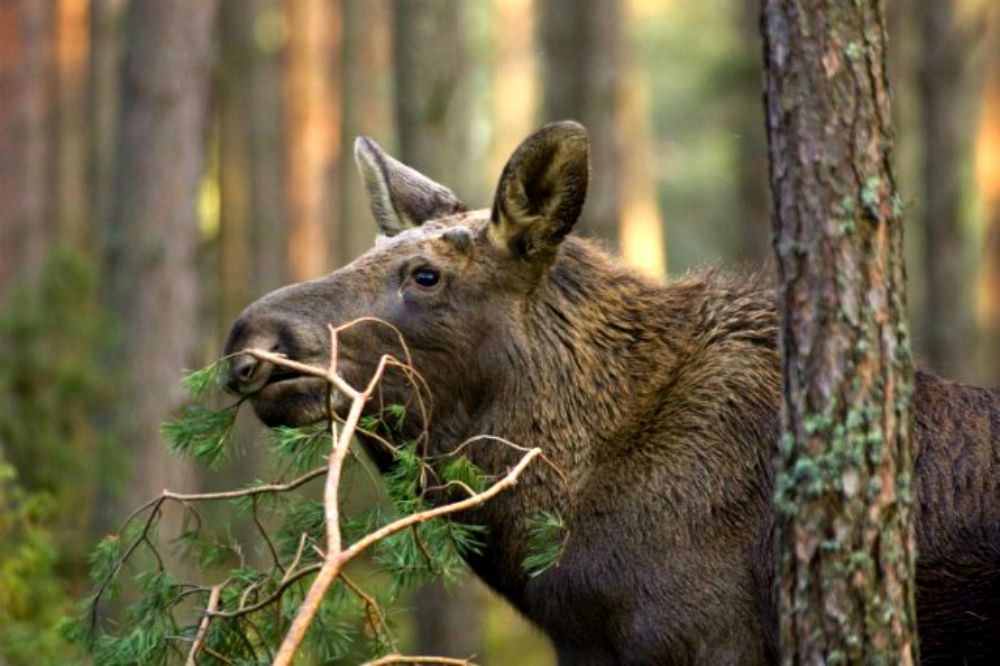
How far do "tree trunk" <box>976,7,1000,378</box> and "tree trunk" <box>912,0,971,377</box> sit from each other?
2516mm

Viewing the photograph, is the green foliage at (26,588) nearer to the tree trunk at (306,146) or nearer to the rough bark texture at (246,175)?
the rough bark texture at (246,175)

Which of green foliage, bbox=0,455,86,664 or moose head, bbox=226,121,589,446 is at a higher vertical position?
moose head, bbox=226,121,589,446

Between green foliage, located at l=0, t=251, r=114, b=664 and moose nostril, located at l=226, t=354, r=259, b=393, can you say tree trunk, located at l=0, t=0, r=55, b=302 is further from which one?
moose nostril, located at l=226, t=354, r=259, b=393

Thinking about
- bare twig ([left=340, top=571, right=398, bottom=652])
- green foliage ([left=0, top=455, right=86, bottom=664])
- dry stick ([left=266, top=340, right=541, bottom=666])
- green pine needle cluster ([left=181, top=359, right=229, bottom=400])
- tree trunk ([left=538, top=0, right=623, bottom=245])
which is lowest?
green foliage ([left=0, top=455, right=86, bottom=664])

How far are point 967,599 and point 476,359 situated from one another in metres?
2.28

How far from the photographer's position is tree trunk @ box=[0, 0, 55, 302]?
72.3ft

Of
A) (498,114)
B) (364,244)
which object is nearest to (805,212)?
(364,244)

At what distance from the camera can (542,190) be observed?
24.5 feet

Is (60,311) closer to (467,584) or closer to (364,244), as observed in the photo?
(467,584)

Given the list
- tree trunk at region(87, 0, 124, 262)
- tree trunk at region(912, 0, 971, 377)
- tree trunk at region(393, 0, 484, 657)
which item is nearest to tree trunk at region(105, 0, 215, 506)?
tree trunk at region(393, 0, 484, 657)

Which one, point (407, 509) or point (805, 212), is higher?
point (805, 212)

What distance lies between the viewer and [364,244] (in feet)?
97.9

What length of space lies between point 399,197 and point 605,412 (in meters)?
1.63

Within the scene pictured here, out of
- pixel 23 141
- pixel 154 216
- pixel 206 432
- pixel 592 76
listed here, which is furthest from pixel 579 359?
pixel 23 141
